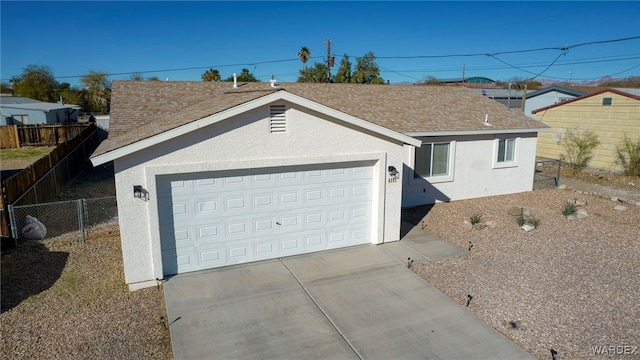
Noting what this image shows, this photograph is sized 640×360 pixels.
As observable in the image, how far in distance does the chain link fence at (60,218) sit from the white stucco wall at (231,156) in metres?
3.18

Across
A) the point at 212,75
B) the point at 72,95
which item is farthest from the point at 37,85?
the point at 212,75

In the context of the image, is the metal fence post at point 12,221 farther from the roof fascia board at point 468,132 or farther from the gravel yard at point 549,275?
the roof fascia board at point 468,132

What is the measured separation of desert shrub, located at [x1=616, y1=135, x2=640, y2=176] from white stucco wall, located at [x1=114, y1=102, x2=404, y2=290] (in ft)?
52.1

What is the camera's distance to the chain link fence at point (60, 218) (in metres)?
10.8

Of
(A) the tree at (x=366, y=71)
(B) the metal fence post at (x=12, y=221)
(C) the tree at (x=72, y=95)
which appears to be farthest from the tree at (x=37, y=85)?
(B) the metal fence post at (x=12, y=221)

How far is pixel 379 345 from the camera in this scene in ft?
21.5

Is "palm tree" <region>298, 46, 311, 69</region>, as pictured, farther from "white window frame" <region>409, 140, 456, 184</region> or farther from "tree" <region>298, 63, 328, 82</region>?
"white window frame" <region>409, 140, 456, 184</region>

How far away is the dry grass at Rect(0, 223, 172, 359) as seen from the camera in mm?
6473

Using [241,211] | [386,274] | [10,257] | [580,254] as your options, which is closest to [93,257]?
[10,257]

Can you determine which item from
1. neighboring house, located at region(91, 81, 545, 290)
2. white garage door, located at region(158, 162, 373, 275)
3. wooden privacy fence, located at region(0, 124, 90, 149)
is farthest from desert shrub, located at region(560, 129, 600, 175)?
wooden privacy fence, located at region(0, 124, 90, 149)

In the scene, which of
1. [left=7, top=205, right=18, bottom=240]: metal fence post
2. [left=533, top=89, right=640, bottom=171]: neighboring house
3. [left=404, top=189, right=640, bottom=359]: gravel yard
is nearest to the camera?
[left=404, top=189, right=640, bottom=359]: gravel yard

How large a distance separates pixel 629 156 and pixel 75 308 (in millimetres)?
23646

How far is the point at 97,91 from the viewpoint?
6247 cm

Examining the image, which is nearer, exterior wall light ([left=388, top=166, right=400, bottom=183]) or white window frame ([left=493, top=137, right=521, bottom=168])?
exterior wall light ([left=388, top=166, right=400, bottom=183])
